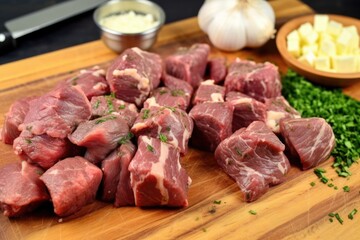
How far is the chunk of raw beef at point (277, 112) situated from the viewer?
4.05 meters

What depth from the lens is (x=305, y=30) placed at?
16.9 feet

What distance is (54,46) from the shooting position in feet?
17.9

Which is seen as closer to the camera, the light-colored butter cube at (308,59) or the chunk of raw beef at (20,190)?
the chunk of raw beef at (20,190)

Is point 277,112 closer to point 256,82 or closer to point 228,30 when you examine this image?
point 256,82

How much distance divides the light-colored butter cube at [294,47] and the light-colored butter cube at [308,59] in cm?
10

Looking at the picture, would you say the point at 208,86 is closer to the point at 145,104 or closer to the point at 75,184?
the point at 145,104

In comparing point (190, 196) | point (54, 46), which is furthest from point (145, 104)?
point (54, 46)

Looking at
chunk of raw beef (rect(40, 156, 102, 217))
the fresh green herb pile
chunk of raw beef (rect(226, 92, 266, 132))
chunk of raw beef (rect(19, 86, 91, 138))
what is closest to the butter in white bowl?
the fresh green herb pile

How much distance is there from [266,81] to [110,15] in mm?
2027

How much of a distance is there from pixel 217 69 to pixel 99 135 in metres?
1.75

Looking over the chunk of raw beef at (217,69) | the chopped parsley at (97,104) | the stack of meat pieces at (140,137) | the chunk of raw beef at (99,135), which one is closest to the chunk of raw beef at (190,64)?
the chunk of raw beef at (217,69)

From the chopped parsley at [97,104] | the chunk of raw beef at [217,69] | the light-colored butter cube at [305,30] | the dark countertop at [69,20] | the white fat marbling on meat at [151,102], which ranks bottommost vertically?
the dark countertop at [69,20]

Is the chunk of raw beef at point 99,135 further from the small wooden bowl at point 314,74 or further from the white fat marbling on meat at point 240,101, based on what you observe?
the small wooden bowl at point 314,74

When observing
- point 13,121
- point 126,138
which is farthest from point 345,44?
point 13,121
